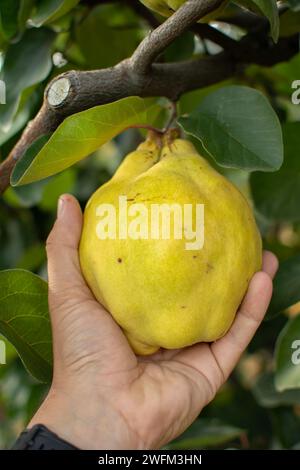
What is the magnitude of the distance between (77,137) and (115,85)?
9 centimetres

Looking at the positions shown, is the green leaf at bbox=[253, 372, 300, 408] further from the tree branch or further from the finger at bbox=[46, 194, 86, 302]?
the tree branch

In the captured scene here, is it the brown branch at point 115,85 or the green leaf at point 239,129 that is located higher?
the brown branch at point 115,85

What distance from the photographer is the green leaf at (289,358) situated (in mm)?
1144

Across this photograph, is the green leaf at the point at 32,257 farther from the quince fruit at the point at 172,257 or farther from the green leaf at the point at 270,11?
the green leaf at the point at 270,11

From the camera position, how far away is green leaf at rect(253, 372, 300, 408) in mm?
1374

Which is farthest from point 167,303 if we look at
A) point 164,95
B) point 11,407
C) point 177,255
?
point 11,407

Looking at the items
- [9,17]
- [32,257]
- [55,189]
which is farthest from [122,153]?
[9,17]

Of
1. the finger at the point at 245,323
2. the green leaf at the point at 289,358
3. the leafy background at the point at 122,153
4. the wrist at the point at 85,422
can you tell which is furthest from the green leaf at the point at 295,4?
the wrist at the point at 85,422

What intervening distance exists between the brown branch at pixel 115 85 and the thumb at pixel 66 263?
9 centimetres

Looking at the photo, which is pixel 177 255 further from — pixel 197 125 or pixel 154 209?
pixel 197 125

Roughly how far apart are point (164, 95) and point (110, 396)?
1.37 feet

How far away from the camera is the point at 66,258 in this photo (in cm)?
100

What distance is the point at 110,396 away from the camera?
3.18 ft

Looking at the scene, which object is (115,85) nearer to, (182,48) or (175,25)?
(175,25)
